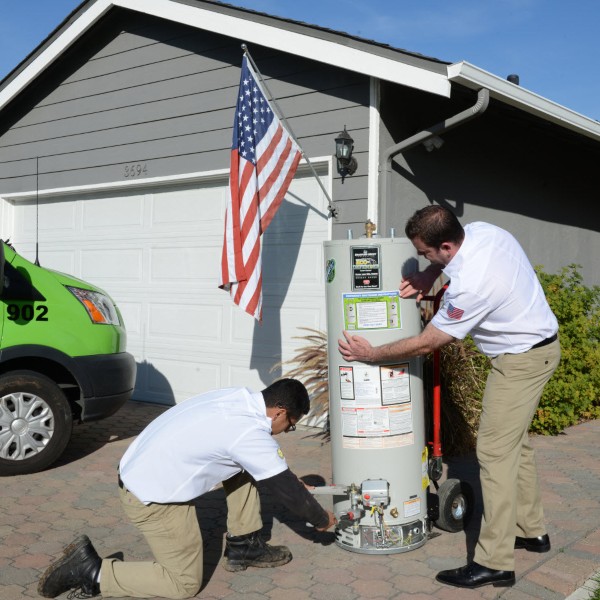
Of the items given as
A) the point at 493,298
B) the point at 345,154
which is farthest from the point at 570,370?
the point at 493,298

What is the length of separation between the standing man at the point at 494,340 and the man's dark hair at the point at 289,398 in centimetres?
59

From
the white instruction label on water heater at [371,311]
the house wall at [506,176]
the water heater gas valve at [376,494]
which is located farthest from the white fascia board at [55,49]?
the water heater gas valve at [376,494]

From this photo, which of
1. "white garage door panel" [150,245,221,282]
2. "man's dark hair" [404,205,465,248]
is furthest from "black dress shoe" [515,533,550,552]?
"white garage door panel" [150,245,221,282]

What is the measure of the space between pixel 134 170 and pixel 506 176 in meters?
4.26

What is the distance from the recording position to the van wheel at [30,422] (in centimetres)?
599

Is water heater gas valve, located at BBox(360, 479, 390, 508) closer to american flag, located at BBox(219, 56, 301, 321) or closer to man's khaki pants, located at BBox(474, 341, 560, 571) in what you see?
man's khaki pants, located at BBox(474, 341, 560, 571)

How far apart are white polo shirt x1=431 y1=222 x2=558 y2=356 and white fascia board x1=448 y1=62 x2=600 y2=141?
271 cm

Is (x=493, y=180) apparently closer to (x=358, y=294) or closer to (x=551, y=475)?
(x=551, y=475)

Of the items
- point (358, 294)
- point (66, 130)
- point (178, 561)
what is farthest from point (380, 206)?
point (66, 130)

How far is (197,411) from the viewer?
153 inches

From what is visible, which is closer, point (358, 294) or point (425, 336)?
point (425, 336)

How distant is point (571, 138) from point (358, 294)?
6.63m

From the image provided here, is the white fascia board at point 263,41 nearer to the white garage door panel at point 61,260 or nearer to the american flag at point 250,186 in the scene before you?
the american flag at point 250,186

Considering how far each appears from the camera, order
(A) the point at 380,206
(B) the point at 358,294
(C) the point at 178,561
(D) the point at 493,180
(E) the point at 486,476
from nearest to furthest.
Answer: (C) the point at 178,561 < (E) the point at 486,476 < (B) the point at 358,294 < (A) the point at 380,206 < (D) the point at 493,180
